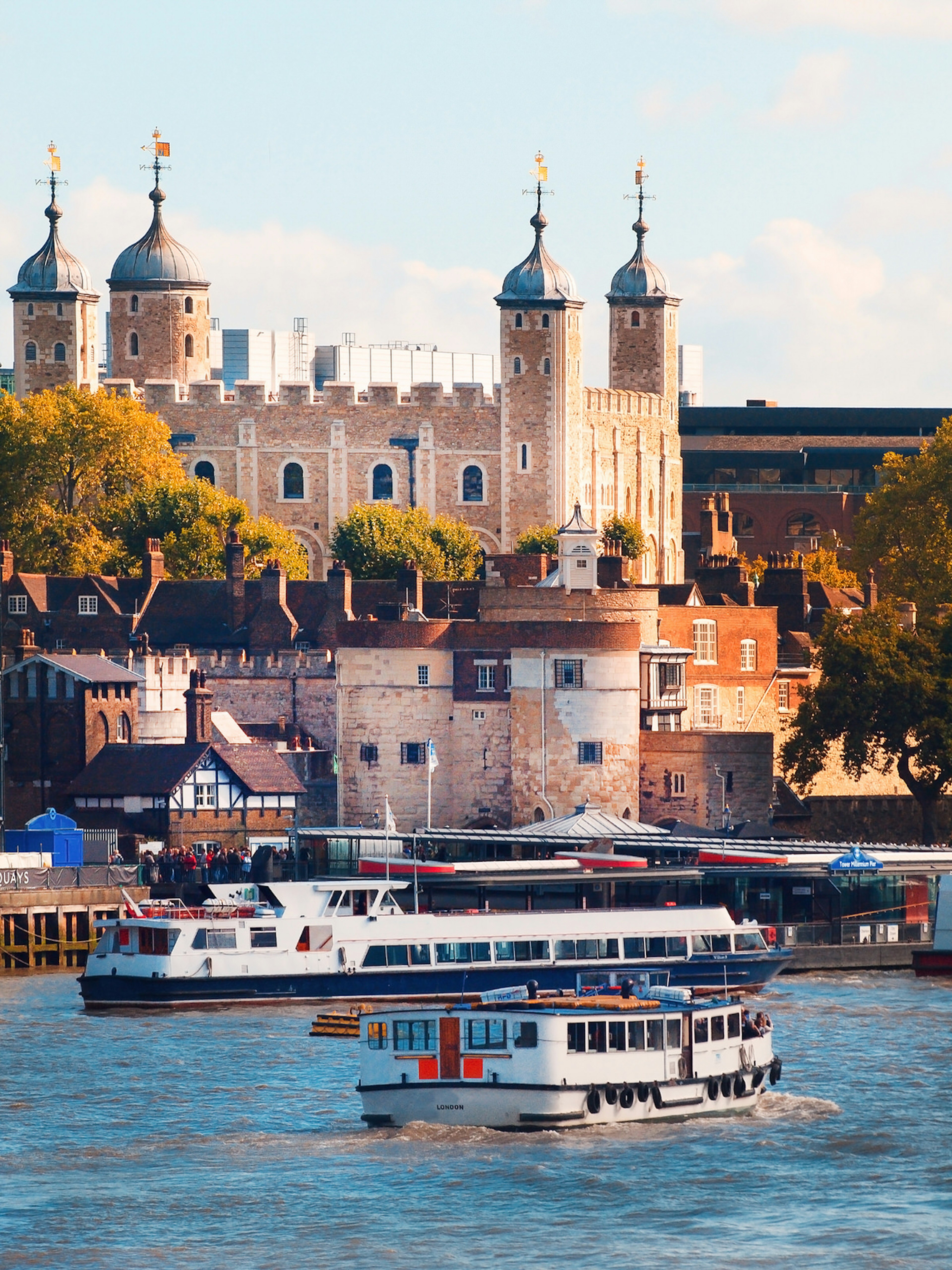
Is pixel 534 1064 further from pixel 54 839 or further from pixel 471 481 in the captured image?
pixel 471 481

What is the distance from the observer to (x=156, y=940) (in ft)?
229

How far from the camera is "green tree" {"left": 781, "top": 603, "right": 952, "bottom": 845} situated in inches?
3787

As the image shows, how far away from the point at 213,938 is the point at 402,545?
206 ft

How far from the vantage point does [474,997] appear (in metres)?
60.7

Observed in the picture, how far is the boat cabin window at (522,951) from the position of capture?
70.0m

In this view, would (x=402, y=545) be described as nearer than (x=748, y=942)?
No

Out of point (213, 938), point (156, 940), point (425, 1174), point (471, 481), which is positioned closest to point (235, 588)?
point (156, 940)

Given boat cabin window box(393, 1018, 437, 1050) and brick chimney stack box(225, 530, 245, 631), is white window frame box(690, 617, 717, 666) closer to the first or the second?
brick chimney stack box(225, 530, 245, 631)

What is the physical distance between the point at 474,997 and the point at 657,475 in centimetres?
9852

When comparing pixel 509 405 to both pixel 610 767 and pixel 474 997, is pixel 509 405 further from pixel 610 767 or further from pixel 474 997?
pixel 474 997

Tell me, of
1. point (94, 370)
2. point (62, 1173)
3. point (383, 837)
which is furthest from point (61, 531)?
point (62, 1173)

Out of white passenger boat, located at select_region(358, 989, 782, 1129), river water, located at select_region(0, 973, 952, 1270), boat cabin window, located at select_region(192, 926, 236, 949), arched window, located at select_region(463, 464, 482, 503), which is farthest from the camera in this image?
arched window, located at select_region(463, 464, 482, 503)

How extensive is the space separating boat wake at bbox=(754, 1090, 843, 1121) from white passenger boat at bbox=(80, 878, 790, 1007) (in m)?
11.9

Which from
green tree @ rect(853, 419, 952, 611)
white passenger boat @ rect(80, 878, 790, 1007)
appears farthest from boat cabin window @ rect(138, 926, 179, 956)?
green tree @ rect(853, 419, 952, 611)
